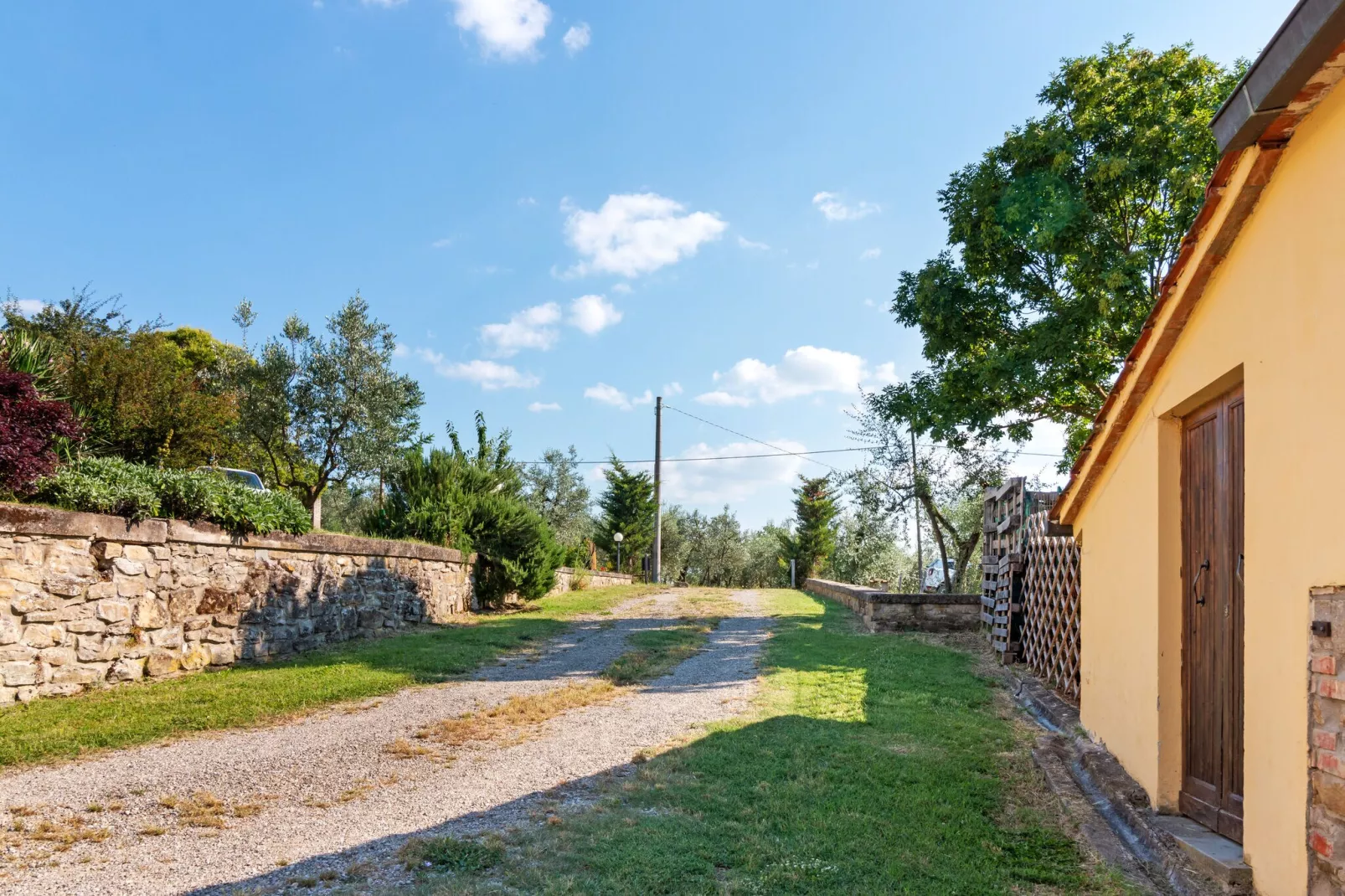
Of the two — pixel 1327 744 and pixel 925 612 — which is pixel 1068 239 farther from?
pixel 1327 744

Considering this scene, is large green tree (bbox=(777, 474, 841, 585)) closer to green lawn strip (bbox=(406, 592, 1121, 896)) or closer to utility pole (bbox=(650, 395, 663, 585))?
utility pole (bbox=(650, 395, 663, 585))

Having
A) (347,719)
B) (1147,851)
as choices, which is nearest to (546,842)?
(1147,851)

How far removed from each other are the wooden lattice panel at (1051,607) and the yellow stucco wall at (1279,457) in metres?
3.52

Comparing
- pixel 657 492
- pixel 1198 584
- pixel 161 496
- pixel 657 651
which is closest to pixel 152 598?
pixel 161 496

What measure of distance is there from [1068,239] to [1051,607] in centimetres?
554

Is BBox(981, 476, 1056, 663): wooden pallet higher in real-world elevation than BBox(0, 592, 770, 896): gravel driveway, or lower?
higher

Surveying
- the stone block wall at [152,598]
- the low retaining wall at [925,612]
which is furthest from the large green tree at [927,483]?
the stone block wall at [152,598]

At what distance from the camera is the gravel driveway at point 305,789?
3385 millimetres

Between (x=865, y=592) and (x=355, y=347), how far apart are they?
13.0 m

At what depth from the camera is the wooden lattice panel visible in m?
7.59

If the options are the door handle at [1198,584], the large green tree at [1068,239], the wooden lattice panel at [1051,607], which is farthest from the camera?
the large green tree at [1068,239]

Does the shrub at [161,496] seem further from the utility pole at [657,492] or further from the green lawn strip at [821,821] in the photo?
the utility pole at [657,492]

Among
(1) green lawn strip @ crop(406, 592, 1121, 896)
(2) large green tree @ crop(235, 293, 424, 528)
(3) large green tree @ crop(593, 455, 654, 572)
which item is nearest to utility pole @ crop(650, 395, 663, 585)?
(3) large green tree @ crop(593, 455, 654, 572)

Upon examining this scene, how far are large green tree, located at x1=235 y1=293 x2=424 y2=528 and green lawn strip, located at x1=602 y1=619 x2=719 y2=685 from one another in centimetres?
928
